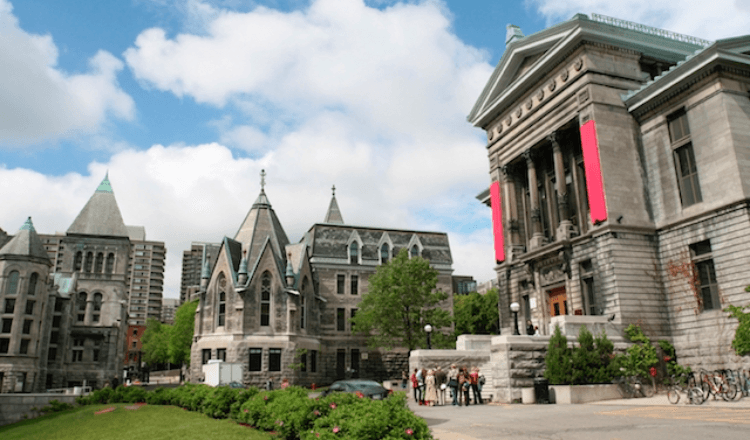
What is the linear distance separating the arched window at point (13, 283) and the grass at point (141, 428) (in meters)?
40.5

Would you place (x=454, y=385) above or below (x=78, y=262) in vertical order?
below

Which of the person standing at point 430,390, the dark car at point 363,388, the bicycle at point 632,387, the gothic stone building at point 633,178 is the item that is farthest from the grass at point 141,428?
the gothic stone building at point 633,178

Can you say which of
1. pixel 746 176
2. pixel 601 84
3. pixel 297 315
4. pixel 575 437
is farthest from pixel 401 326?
pixel 575 437

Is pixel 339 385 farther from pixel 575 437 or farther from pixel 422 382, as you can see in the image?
pixel 575 437

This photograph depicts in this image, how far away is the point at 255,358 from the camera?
4856 cm

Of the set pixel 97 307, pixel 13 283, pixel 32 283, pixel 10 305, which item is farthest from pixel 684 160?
pixel 97 307

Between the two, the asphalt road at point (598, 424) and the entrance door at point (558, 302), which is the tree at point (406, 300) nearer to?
the entrance door at point (558, 302)

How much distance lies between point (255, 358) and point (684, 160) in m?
36.2

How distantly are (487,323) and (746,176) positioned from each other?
2018 inches

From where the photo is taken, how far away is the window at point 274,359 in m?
48.8

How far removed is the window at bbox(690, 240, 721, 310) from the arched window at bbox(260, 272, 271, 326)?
3476 centimetres

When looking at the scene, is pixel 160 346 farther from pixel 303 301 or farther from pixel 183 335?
pixel 303 301

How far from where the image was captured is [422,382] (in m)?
25.7

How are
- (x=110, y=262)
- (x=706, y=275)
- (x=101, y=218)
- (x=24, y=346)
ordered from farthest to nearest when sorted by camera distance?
1. (x=101, y=218)
2. (x=110, y=262)
3. (x=24, y=346)
4. (x=706, y=275)
